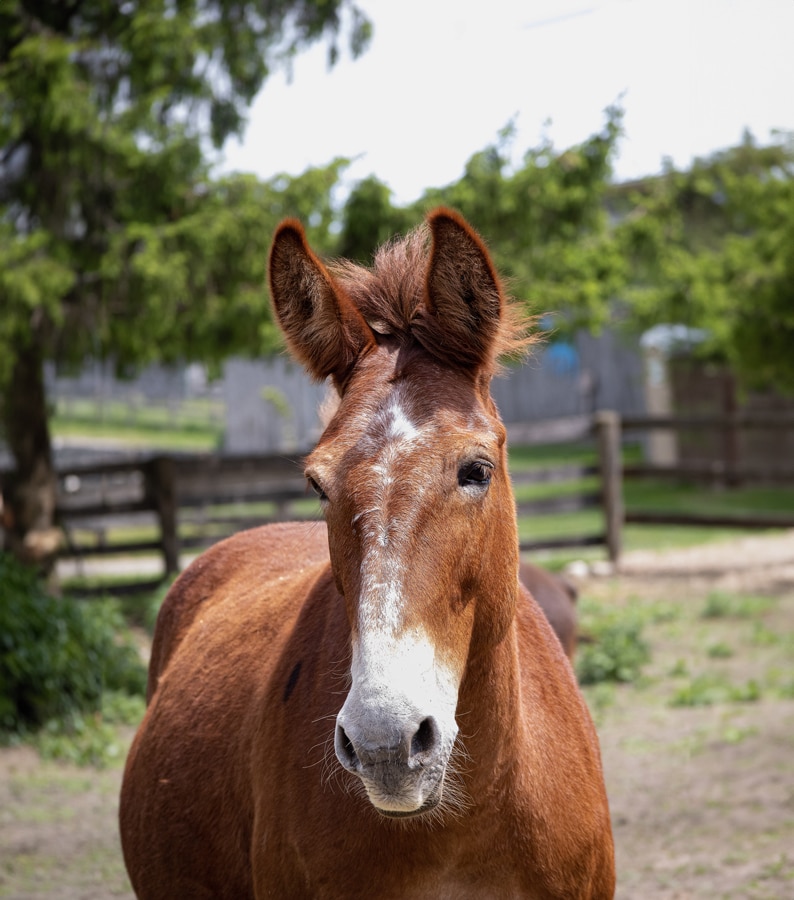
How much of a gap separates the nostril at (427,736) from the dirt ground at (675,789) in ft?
10.0

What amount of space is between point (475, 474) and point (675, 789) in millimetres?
4257

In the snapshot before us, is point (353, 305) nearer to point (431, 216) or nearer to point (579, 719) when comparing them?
point (431, 216)

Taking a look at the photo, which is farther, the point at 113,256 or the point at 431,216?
the point at 113,256

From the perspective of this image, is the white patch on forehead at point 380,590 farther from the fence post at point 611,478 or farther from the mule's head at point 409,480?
the fence post at point 611,478

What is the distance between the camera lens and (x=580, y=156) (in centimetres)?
891

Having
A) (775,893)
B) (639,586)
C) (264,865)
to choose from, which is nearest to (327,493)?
(264,865)

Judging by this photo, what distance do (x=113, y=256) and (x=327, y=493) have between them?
20.7 feet

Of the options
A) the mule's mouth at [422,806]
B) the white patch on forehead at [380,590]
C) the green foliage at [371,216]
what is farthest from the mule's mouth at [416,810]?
the green foliage at [371,216]

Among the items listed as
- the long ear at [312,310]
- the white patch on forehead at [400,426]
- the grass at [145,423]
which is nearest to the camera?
the white patch on forehead at [400,426]

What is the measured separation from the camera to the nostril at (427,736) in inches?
76.2

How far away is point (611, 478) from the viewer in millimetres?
12422

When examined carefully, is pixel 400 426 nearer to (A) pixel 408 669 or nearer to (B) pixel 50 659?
(A) pixel 408 669

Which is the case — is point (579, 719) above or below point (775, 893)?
above

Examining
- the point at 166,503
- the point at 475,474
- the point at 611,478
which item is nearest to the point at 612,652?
the point at 611,478
